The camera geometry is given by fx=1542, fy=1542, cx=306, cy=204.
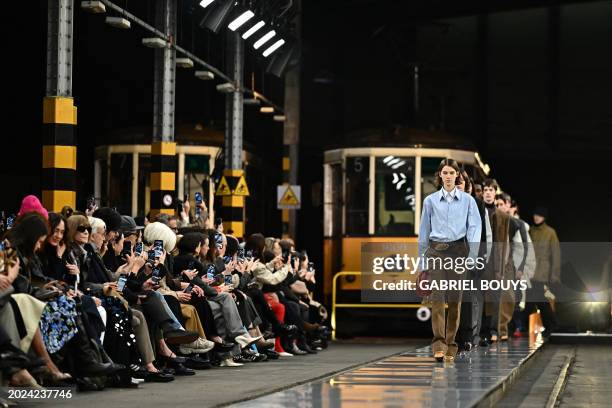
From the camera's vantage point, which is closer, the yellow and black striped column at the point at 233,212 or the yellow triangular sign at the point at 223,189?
the yellow triangular sign at the point at 223,189

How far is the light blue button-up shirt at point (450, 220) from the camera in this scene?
12.2 m

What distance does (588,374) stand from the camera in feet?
44.1

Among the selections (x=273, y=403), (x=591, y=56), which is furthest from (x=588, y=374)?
Result: (x=591, y=56)

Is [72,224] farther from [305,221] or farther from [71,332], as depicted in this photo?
[305,221]

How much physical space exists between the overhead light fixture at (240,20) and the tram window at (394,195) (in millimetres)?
2812

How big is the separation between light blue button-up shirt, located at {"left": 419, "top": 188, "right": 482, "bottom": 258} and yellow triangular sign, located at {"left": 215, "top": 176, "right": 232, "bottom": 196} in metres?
9.25

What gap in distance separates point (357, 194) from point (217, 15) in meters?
3.66

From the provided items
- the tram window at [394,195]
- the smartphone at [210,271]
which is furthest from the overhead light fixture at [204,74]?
the smartphone at [210,271]

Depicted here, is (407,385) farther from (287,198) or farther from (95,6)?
(287,198)

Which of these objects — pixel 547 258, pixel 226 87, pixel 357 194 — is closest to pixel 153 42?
pixel 226 87

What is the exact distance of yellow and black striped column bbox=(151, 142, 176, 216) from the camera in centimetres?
1947

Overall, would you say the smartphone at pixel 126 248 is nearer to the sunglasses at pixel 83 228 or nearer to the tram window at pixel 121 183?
the sunglasses at pixel 83 228

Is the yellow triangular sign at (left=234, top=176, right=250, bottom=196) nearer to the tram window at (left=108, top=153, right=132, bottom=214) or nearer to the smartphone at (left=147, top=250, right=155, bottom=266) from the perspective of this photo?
the tram window at (left=108, top=153, right=132, bottom=214)

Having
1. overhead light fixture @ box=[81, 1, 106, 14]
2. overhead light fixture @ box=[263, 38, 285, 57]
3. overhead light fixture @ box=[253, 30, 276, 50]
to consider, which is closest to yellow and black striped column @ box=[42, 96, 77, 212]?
overhead light fixture @ box=[81, 1, 106, 14]
